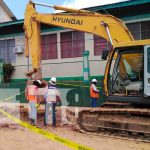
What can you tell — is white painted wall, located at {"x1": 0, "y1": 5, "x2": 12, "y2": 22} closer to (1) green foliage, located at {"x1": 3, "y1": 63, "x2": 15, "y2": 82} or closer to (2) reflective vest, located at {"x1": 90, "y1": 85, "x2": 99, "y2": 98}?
(1) green foliage, located at {"x1": 3, "y1": 63, "x2": 15, "y2": 82}

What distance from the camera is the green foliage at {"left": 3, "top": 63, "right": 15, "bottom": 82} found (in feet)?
81.5

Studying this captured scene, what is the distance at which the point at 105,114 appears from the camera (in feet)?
36.3

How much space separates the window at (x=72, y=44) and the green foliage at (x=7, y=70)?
397cm

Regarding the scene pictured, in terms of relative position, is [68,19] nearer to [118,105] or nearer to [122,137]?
[118,105]

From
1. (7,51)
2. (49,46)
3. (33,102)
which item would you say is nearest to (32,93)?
(33,102)

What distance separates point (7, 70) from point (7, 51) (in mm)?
1629

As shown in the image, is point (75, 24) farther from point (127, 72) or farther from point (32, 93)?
point (127, 72)

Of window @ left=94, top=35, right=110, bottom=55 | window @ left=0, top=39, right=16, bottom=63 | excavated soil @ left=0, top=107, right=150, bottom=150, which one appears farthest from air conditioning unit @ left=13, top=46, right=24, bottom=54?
excavated soil @ left=0, top=107, right=150, bottom=150

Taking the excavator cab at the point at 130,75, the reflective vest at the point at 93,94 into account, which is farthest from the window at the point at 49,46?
the excavator cab at the point at 130,75

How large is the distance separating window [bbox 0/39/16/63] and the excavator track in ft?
48.8

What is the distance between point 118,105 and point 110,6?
10293 millimetres

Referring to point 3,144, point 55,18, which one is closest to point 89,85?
point 55,18

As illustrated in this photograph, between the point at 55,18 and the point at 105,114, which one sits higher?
the point at 55,18

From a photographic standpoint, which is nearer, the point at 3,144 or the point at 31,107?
the point at 3,144
